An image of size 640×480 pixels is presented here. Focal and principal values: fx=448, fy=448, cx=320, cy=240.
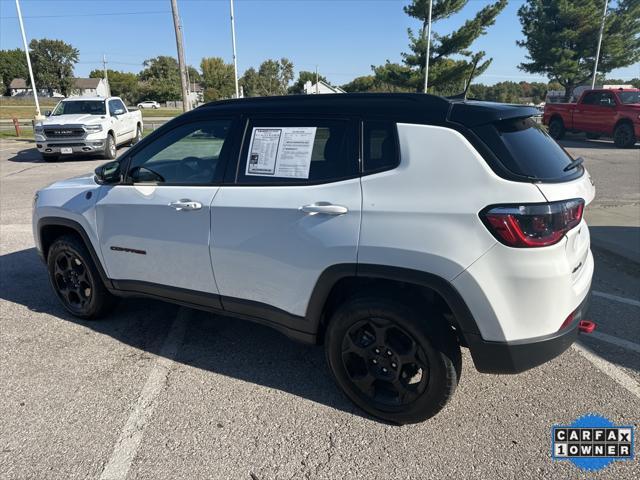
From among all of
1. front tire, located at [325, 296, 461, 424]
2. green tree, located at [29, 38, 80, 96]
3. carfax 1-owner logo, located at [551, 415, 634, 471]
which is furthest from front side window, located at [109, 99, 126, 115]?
green tree, located at [29, 38, 80, 96]

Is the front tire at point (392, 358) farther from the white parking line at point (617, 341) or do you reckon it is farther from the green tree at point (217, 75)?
the green tree at point (217, 75)

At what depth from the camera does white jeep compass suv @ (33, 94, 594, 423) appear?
215 cm

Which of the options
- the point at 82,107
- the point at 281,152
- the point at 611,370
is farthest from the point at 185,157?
the point at 82,107

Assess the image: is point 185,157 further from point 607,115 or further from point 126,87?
point 126,87

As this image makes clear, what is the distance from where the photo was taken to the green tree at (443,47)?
3381cm

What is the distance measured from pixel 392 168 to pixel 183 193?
1445 millimetres

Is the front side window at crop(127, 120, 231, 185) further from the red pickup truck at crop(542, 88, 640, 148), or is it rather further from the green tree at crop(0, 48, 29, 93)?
the green tree at crop(0, 48, 29, 93)

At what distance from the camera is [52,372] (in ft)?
10.2

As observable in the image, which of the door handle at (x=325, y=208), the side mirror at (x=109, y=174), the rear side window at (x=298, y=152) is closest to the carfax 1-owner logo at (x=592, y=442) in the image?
the door handle at (x=325, y=208)

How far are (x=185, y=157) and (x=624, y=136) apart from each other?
57.0 ft

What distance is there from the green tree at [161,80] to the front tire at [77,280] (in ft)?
289

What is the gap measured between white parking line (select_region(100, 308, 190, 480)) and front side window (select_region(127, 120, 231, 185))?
1.27 metres

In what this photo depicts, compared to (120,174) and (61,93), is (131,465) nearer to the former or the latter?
(120,174)

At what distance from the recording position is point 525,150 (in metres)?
2.30
